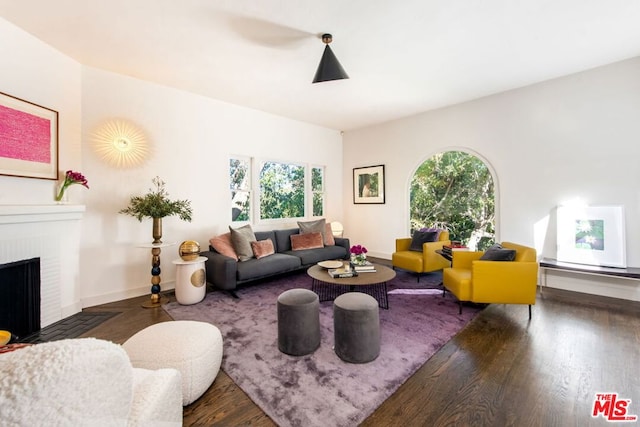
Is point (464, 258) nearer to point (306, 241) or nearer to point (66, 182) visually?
point (306, 241)

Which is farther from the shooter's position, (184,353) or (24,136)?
(24,136)

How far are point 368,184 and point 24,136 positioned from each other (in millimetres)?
5392

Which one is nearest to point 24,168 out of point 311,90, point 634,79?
point 311,90

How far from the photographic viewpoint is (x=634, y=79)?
3297 millimetres

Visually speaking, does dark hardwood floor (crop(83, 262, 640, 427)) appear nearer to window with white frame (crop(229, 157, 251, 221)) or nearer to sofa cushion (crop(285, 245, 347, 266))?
sofa cushion (crop(285, 245, 347, 266))

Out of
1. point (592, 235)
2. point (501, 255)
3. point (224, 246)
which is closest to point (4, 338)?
point (224, 246)

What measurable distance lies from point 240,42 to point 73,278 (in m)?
3.32

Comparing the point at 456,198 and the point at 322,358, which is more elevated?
the point at 456,198

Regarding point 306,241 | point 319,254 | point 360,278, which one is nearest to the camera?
point 360,278

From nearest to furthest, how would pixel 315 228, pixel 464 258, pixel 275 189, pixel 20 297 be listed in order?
pixel 20 297
pixel 464 258
pixel 315 228
pixel 275 189

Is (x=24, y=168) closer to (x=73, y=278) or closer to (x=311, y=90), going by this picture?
(x=73, y=278)

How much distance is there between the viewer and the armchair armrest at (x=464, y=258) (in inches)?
134

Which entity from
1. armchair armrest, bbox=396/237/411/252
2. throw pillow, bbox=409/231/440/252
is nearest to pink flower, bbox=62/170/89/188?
armchair armrest, bbox=396/237/411/252

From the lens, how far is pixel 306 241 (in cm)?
486
